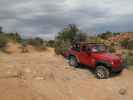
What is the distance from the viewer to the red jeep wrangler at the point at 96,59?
16.0 metres

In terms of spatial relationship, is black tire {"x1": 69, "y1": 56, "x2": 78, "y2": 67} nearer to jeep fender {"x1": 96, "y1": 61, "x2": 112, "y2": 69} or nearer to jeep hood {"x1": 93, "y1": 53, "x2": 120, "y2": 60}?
jeep hood {"x1": 93, "y1": 53, "x2": 120, "y2": 60}

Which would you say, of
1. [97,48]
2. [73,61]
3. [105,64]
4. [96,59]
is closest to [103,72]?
[105,64]

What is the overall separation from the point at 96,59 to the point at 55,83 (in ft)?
10.8

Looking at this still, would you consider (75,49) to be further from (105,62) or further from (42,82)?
(42,82)

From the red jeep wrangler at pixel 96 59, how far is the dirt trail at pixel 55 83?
0.52 metres

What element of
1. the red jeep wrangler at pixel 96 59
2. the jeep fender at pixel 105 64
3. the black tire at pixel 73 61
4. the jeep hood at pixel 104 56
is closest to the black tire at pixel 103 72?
the red jeep wrangler at pixel 96 59

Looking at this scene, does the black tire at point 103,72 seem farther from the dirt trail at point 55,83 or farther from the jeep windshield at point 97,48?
→ the jeep windshield at point 97,48

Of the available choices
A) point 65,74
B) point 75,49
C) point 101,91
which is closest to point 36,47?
point 75,49

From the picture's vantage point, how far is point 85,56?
17203 millimetres

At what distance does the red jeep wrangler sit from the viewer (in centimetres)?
1602

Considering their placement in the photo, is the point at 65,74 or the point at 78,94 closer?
the point at 78,94

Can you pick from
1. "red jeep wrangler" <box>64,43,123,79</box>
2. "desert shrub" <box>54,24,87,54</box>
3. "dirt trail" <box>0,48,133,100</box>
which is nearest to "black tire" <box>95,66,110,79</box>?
"red jeep wrangler" <box>64,43,123,79</box>

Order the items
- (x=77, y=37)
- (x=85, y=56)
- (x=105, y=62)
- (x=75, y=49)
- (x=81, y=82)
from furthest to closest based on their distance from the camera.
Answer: (x=77, y=37), (x=75, y=49), (x=85, y=56), (x=105, y=62), (x=81, y=82)

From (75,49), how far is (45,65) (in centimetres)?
236
